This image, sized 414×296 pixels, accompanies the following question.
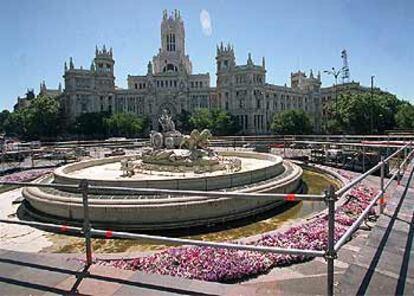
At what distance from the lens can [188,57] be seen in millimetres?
Result: 124938

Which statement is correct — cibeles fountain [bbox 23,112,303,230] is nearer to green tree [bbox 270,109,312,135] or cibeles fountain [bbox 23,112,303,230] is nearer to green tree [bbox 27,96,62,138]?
green tree [bbox 270,109,312,135]

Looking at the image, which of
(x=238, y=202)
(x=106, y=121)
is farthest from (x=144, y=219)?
(x=106, y=121)

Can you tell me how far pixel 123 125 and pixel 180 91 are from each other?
26893 millimetres

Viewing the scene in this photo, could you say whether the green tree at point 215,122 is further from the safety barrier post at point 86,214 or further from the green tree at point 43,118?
the safety barrier post at point 86,214

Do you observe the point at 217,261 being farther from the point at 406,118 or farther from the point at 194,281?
the point at 406,118

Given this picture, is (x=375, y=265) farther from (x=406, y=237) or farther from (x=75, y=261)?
(x=75, y=261)

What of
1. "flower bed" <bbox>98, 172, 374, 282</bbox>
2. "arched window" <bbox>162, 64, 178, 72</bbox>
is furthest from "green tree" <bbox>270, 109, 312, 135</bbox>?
"flower bed" <bbox>98, 172, 374, 282</bbox>

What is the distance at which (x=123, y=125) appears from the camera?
82.3m

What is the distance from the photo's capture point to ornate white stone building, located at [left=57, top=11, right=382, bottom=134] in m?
96.7

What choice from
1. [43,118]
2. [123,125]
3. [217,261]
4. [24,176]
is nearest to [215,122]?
[123,125]

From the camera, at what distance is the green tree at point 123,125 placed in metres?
82.6

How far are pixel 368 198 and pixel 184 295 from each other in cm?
978

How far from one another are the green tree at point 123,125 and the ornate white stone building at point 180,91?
56.6 feet

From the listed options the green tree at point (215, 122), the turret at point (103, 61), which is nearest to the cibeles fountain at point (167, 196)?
the green tree at point (215, 122)
